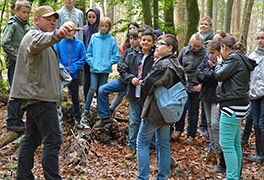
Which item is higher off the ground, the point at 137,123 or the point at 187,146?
the point at 137,123

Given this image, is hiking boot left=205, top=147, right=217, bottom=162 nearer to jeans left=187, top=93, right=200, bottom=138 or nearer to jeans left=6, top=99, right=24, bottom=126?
jeans left=187, top=93, right=200, bottom=138

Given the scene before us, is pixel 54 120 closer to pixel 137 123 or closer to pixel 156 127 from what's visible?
pixel 156 127

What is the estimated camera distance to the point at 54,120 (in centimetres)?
428

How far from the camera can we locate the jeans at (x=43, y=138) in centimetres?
423

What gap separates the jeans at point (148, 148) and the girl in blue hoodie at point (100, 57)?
2.37m

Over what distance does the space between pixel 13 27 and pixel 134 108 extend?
2480mm

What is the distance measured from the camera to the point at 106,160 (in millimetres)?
6023

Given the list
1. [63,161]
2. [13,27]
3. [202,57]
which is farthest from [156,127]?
[13,27]

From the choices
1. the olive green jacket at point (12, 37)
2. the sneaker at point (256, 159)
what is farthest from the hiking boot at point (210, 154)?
the olive green jacket at point (12, 37)

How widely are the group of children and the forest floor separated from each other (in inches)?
9.1

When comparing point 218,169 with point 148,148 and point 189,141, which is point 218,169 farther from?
point 148,148

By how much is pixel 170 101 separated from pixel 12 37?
314 cm

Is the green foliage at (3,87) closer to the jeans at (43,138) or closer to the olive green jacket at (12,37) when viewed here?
the olive green jacket at (12,37)

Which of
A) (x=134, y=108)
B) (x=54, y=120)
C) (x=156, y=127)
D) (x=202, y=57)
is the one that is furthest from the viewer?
(x=202, y=57)
